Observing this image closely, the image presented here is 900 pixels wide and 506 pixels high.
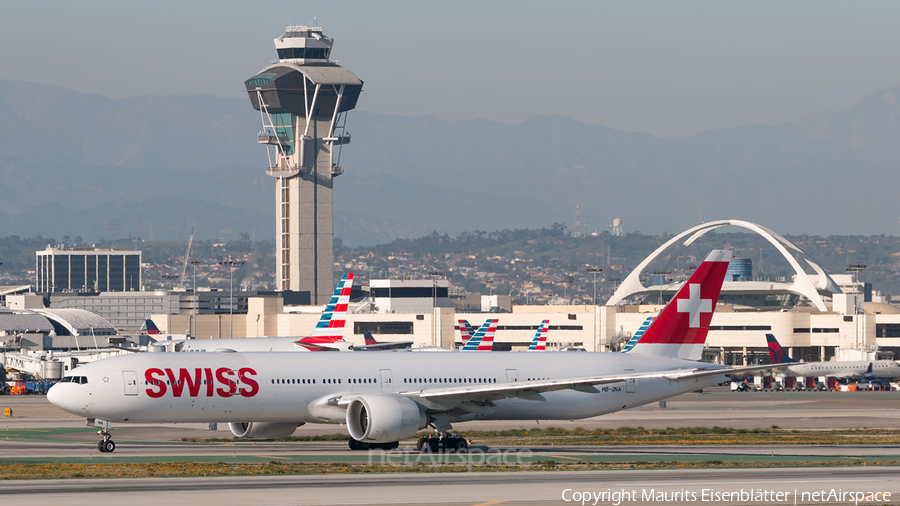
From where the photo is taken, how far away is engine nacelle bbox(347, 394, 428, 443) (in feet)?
158

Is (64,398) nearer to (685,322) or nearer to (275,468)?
(275,468)

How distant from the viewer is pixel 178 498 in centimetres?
3506

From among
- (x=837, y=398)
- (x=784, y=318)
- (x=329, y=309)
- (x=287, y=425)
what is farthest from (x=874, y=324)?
(x=287, y=425)

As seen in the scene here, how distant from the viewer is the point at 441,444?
51.1 metres

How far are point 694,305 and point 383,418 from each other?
17911 mm

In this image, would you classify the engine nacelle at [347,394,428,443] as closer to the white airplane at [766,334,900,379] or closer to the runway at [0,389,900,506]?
the runway at [0,389,900,506]

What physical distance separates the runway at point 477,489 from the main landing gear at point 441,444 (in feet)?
28.8

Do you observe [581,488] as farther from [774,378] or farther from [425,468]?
[774,378]

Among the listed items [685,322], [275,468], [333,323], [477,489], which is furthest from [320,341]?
[477,489]

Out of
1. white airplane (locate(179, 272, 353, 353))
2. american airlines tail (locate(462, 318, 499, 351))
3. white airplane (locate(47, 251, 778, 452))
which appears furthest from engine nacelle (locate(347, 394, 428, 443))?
american airlines tail (locate(462, 318, 499, 351))

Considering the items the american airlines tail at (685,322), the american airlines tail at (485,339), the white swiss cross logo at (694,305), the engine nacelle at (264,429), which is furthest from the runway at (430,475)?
the american airlines tail at (485,339)

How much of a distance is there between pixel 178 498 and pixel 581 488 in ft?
41.2

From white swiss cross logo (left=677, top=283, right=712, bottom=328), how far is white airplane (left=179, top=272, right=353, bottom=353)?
30757 millimetres

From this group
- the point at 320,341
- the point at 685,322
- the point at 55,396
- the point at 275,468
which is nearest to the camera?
the point at 275,468
